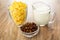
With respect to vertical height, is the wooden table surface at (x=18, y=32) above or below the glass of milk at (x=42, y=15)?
below

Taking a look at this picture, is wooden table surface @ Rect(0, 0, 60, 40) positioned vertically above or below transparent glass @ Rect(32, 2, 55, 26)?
below

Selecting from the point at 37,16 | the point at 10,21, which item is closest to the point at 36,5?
the point at 37,16

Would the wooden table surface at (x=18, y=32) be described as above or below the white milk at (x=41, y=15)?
below

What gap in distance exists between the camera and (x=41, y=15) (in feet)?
3.12

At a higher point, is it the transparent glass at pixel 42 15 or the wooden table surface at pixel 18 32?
the transparent glass at pixel 42 15

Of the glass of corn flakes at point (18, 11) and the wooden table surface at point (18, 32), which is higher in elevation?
the glass of corn flakes at point (18, 11)

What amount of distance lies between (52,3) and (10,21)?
1.37ft

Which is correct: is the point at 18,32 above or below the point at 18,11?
below

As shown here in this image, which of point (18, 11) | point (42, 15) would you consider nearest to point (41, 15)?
point (42, 15)

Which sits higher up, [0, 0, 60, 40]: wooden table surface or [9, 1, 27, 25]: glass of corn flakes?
[9, 1, 27, 25]: glass of corn flakes

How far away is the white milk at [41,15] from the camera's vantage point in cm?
95

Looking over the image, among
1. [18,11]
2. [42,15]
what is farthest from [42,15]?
[18,11]

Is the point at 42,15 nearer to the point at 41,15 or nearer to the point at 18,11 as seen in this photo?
the point at 41,15

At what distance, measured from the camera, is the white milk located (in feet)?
3.13
